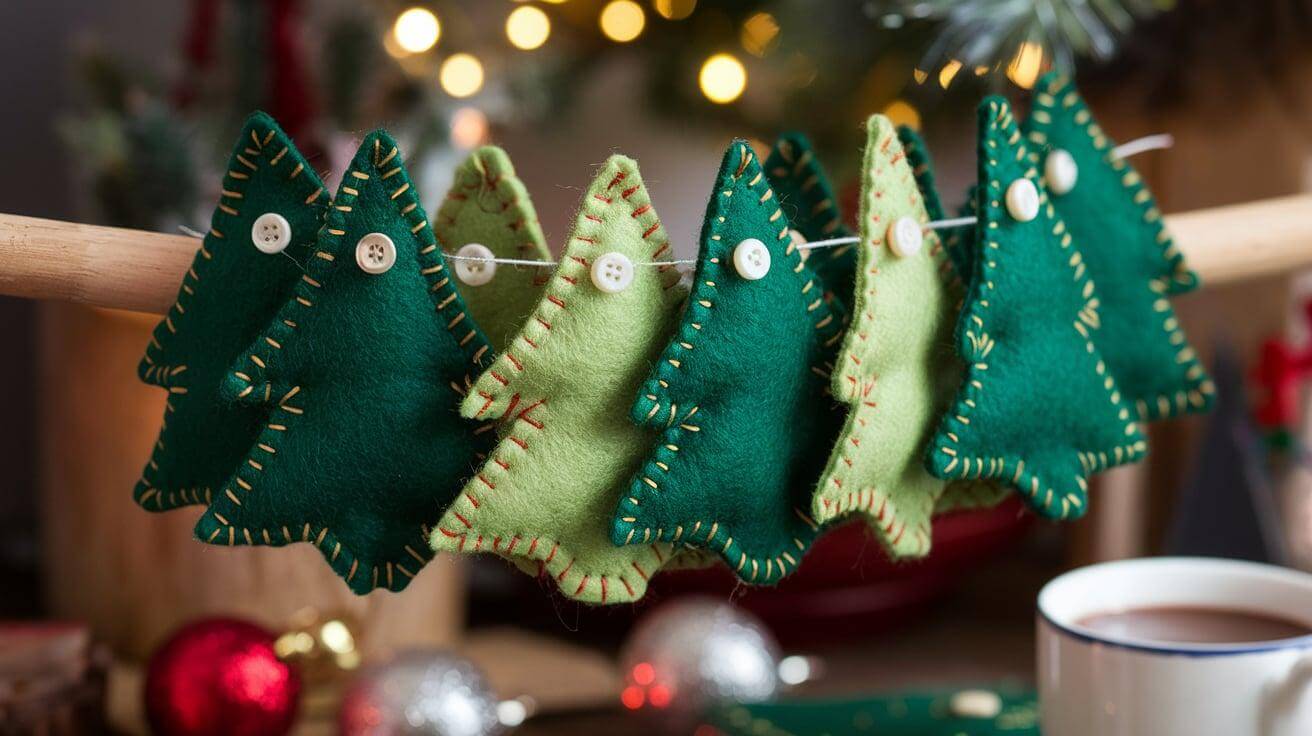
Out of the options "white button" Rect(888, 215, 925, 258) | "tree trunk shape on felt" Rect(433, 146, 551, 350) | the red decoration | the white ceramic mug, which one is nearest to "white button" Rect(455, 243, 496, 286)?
"tree trunk shape on felt" Rect(433, 146, 551, 350)

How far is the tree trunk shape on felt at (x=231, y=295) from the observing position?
0.31m

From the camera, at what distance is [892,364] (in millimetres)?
328

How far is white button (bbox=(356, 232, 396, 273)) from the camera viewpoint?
0.29m

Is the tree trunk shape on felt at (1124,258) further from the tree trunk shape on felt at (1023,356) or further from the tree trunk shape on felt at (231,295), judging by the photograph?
the tree trunk shape on felt at (231,295)

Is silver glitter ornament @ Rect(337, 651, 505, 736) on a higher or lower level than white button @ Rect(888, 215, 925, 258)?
lower

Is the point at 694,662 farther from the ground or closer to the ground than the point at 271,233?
closer to the ground

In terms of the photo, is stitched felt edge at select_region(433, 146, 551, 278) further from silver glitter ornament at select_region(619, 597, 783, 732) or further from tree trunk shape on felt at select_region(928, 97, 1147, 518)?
silver glitter ornament at select_region(619, 597, 783, 732)

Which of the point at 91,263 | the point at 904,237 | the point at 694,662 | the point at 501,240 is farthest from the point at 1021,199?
the point at 694,662

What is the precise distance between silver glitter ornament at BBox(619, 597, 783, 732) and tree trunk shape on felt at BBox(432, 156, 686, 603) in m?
0.37

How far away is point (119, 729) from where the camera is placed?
71cm

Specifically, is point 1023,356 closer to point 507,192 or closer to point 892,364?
point 892,364

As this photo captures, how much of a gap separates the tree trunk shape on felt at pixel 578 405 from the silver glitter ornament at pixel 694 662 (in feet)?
1.23

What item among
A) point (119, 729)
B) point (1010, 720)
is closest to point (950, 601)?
point (1010, 720)

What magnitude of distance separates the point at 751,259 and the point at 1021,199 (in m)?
0.09
